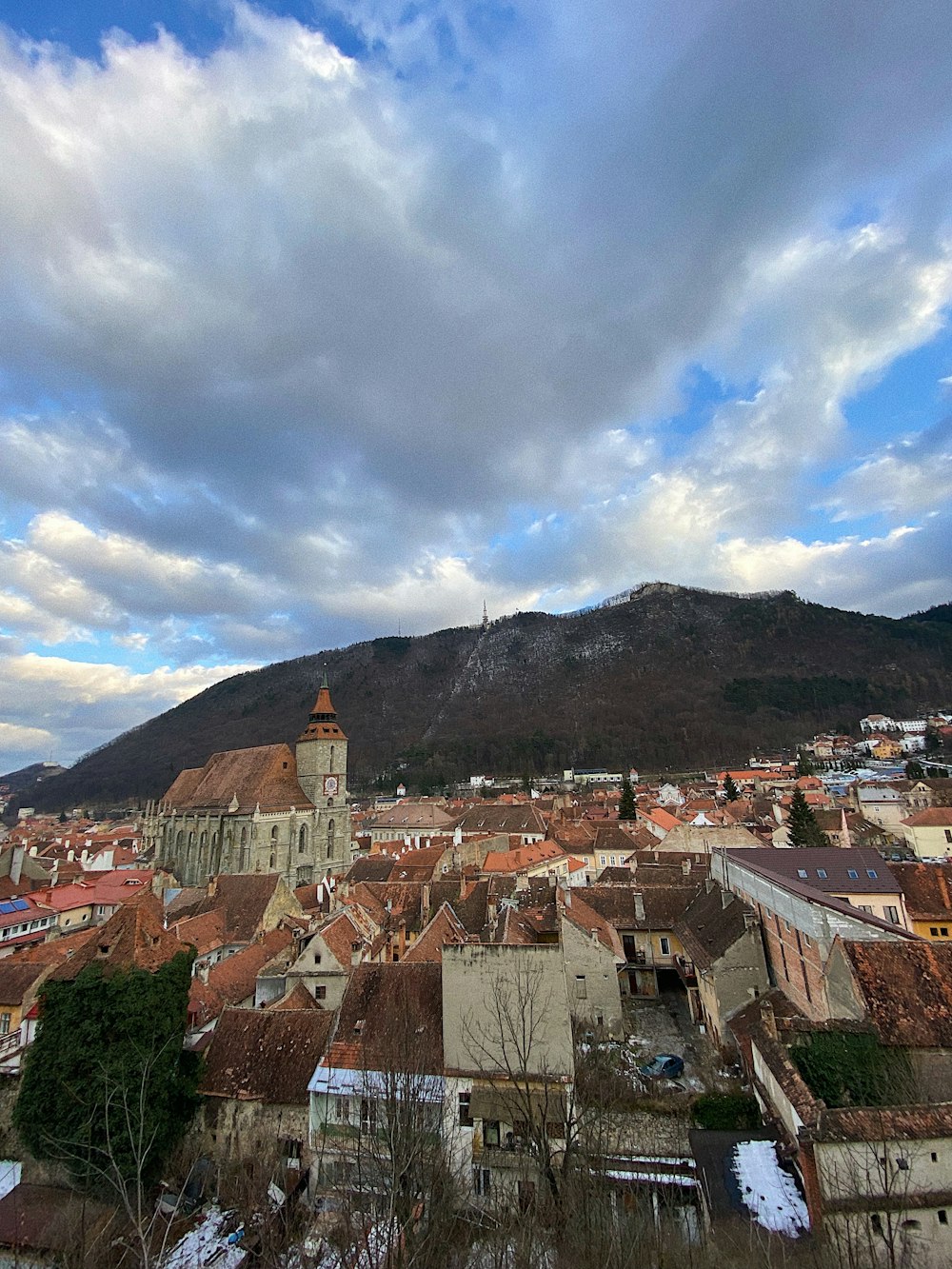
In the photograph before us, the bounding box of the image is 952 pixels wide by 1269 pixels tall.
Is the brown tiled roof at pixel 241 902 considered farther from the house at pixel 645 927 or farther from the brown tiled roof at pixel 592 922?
the house at pixel 645 927

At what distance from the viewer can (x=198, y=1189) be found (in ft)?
53.1

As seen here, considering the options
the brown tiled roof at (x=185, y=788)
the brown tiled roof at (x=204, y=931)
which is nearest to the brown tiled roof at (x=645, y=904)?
the brown tiled roof at (x=204, y=931)

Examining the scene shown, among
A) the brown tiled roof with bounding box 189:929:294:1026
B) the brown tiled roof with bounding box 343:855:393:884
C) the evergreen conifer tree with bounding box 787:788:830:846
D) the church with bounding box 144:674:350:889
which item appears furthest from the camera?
the church with bounding box 144:674:350:889

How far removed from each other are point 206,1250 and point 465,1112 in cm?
627

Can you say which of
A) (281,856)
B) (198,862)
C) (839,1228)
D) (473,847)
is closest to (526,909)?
(839,1228)

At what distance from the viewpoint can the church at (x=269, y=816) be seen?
2288 inches

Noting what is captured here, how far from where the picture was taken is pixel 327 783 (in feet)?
206

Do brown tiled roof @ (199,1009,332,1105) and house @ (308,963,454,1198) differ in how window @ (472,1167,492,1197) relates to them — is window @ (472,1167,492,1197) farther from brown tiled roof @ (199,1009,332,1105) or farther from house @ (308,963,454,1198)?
brown tiled roof @ (199,1009,332,1105)

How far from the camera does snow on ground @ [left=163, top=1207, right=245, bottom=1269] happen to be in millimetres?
12617

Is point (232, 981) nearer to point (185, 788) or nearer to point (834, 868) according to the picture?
point (834, 868)

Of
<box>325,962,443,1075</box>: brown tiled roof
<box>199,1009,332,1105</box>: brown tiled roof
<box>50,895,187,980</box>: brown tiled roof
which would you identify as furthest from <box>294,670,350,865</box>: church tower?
<box>325,962,443,1075</box>: brown tiled roof

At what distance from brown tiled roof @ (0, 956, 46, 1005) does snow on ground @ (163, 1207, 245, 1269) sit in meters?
16.2

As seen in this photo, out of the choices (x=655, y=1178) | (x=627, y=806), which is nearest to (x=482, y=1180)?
(x=655, y=1178)

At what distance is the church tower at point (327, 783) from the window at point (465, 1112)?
4844 cm
